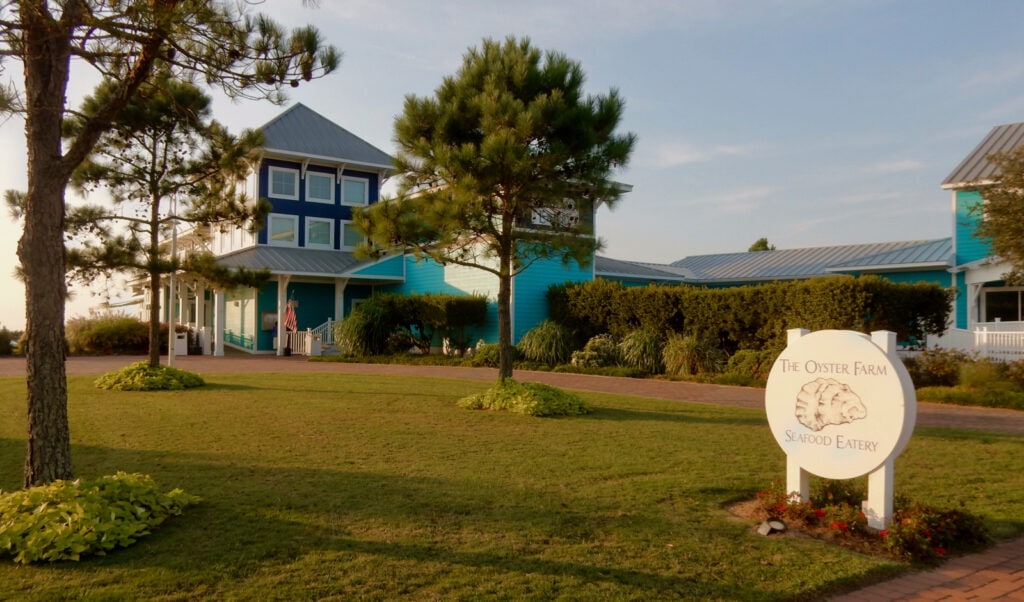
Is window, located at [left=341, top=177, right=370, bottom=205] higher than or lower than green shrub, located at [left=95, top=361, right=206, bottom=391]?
higher

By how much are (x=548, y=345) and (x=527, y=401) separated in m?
10.3

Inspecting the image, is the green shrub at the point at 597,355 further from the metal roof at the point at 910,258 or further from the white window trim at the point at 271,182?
the white window trim at the point at 271,182

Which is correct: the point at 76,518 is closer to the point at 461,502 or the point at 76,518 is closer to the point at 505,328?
the point at 461,502

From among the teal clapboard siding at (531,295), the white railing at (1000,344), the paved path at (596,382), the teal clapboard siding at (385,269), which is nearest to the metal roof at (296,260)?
the teal clapboard siding at (385,269)

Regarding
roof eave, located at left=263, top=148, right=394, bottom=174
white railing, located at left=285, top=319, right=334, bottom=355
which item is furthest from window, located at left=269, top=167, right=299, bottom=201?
white railing, located at left=285, top=319, right=334, bottom=355

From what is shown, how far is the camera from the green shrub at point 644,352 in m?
18.9

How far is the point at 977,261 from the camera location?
21.3 m

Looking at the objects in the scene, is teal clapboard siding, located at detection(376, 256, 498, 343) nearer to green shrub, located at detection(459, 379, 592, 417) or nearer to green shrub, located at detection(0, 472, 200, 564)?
green shrub, located at detection(459, 379, 592, 417)

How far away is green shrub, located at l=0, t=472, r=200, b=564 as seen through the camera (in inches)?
175

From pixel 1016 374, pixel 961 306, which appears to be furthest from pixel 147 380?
pixel 961 306

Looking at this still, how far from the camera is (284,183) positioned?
28750 mm

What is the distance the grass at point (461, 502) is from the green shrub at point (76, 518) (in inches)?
4.1

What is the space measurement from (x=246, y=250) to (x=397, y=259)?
5.65 metres

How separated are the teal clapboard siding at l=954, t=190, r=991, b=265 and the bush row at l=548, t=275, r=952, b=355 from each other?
6519mm
